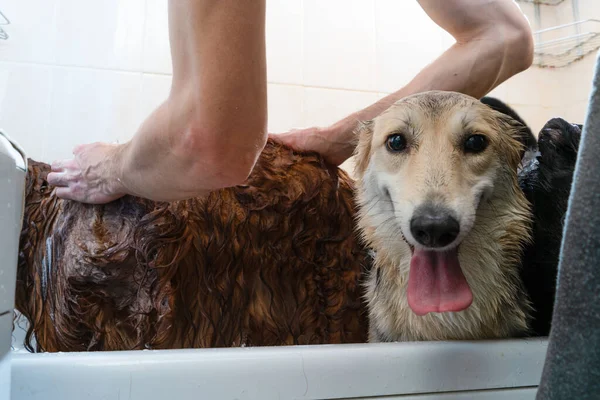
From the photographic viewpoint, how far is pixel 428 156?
992mm

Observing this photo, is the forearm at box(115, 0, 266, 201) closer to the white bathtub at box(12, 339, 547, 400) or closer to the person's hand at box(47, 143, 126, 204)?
the person's hand at box(47, 143, 126, 204)

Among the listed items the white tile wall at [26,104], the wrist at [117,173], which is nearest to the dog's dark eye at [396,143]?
the wrist at [117,173]

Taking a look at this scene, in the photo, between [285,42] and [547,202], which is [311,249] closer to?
[547,202]

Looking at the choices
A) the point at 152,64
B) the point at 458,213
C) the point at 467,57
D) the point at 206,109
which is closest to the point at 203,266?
the point at 206,109

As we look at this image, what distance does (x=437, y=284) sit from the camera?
94cm

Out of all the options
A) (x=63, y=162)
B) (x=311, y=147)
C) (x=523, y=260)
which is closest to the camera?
(x=523, y=260)

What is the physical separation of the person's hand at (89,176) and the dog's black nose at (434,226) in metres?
0.59

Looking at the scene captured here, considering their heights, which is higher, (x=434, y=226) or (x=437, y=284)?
(x=434, y=226)

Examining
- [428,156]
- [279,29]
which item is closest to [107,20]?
[279,29]

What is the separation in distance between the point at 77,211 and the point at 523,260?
0.96m

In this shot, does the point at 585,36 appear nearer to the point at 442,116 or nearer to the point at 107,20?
the point at 442,116

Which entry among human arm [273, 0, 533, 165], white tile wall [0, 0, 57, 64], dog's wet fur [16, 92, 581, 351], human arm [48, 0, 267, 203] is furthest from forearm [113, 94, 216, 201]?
white tile wall [0, 0, 57, 64]

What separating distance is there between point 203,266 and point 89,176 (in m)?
0.32

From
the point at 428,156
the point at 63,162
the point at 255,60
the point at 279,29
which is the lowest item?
the point at 63,162
